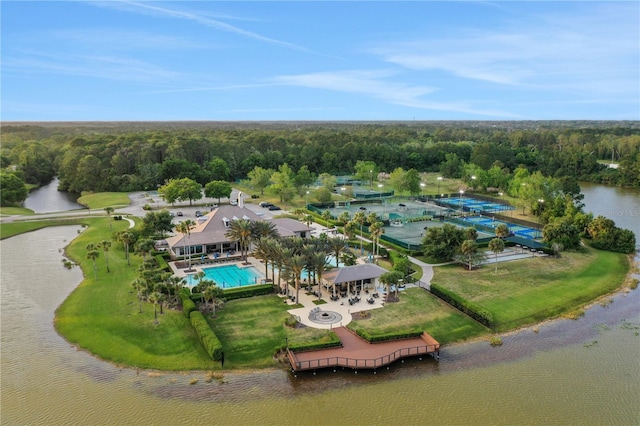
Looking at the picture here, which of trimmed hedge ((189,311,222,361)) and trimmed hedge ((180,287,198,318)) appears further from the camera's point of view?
trimmed hedge ((180,287,198,318))

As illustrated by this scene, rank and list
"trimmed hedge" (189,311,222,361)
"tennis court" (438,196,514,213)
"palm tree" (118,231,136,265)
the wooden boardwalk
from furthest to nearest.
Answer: "tennis court" (438,196,514,213) → "palm tree" (118,231,136,265) → "trimmed hedge" (189,311,222,361) → the wooden boardwalk

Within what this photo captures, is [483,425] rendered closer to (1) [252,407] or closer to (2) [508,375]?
(2) [508,375]

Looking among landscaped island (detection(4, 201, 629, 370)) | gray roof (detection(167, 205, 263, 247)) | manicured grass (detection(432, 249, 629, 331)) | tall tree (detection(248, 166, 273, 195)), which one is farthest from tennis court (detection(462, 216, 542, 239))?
tall tree (detection(248, 166, 273, 195))

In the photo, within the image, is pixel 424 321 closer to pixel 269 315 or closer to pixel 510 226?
pixel 269 315

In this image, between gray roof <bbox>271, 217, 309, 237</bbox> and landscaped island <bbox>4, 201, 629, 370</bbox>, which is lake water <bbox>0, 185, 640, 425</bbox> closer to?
landscaped island <bbox>4, 201, 629, 370</bbox>

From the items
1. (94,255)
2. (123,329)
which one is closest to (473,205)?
(94,255)
